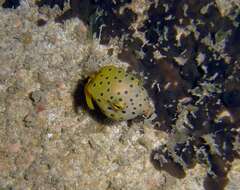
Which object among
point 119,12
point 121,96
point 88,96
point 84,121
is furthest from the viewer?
point 119,12

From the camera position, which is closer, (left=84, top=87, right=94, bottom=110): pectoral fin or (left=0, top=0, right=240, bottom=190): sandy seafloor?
(left=84, top=87, right=94, bottom=110): pectoral fin

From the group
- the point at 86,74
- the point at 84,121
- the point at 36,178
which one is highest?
the point at 86,74

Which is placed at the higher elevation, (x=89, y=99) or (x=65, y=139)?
(x=89, y=99)

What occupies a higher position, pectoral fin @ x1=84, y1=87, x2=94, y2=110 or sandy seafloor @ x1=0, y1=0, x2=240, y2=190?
pectoral fin @ x1=84, y1=87, x2=94, y2=110

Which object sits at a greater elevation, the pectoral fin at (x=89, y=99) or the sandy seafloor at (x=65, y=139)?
the pectoral fin at (x=89, y=99)

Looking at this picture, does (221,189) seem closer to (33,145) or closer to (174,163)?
(174,163)

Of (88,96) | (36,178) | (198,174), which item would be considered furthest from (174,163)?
(36,178)

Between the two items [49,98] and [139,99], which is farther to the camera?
[49,98]

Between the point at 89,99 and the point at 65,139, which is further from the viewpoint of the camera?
the point at 65,139
